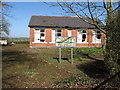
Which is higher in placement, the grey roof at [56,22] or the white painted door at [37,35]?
the grey roof at [56,22]

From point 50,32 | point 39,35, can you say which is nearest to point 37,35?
point 39,35

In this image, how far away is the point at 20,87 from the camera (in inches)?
187

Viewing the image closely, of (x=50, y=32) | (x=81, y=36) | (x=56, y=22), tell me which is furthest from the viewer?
(x=56, y=22)

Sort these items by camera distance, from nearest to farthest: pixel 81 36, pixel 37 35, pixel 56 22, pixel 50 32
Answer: pixel 37 35 → pixel 50 32 → pixel 81 36 → pixel 56 22

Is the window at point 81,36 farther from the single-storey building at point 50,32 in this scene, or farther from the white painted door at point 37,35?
the white painted door at point 37,35

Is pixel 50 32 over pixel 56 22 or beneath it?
beneath

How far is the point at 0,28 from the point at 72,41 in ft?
59.7

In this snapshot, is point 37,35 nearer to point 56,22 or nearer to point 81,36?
point 56,22

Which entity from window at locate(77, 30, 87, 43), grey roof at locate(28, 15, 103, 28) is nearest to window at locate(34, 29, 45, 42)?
grey roof at locate(28, 15, 103, 28)

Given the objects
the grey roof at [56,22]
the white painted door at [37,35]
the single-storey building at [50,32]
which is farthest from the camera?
the grey roof at [56,22]

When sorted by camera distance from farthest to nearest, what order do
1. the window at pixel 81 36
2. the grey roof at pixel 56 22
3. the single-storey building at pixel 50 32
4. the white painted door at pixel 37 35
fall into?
the window at pixel 81 36
the grey roof at pixel 56 22
the white painted door at pixel 37 35
the single-storey building at pixel 50 32

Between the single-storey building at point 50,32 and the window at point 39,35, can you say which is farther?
the window at point 39,35

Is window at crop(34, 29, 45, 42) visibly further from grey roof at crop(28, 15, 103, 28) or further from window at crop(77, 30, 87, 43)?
window at crop(77, 30, 87, 43)

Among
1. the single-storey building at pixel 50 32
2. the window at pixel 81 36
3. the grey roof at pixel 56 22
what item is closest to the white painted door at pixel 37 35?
the single-storey building at pixel 50 32
